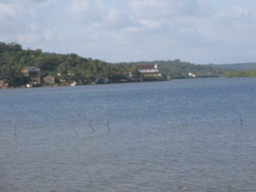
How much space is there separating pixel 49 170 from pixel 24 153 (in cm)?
498

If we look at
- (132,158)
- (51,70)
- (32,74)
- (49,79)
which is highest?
(51,70)

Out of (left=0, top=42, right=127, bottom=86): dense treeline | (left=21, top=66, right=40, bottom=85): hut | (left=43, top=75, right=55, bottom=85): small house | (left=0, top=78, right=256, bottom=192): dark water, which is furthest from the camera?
(left=43, top=75, right=55, bottom=85): small house

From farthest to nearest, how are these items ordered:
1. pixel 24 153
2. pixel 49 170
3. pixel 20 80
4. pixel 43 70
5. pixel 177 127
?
1. pixel 43 70
2. pixel 20 80
3. pixel 177 127
4. pixel 24 153
5. pixel 49 170

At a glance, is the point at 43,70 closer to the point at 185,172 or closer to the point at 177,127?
the point at 177,127

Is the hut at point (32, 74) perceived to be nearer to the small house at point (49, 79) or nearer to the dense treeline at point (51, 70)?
the dense treeline at point (51, 70)

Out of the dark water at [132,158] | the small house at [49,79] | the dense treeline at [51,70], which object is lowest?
the dark water at [132,158]

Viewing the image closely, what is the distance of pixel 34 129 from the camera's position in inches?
1336

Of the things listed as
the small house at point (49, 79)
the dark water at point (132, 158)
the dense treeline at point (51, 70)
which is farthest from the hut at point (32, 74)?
the dark water at point (132, 158)

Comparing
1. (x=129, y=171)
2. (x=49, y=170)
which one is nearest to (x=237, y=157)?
(x=129, y=171)

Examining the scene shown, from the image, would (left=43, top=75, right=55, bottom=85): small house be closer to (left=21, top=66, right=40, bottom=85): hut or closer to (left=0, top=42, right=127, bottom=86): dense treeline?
(left=0, top=42, right=127, bottom=86): dense treeline

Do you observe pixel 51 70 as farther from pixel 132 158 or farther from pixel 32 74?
pixel 132 158

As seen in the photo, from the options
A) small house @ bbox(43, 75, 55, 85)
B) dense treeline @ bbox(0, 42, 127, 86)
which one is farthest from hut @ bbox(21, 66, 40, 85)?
small house @ bbox(43, 75, 55, 85)

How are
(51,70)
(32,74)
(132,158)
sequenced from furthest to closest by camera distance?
(51,70) → (32,74) → (132,158)

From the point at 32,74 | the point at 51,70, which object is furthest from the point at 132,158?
the point at 51,70
